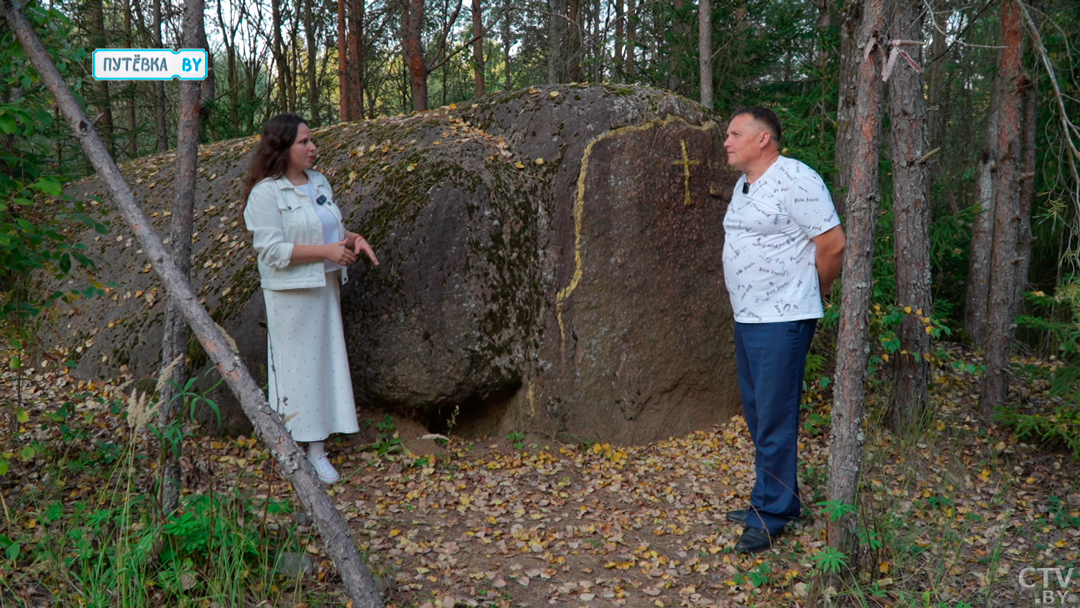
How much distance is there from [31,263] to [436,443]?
254 cm

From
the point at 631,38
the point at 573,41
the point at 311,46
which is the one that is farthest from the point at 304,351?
the point at 311,46

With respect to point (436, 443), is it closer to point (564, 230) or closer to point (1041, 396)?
point (564, 230)

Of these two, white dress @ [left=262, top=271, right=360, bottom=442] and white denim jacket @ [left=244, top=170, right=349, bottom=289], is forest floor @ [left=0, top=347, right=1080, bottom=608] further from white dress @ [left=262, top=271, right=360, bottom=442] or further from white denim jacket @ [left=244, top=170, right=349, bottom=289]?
white denim jacket @ [left=244, top=170, right=349, bottom=289]

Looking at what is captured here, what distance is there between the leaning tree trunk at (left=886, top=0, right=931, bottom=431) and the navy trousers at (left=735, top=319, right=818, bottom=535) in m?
1.86

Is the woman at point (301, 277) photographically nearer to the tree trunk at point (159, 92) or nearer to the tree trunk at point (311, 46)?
the tree trunk at point (159, 92)

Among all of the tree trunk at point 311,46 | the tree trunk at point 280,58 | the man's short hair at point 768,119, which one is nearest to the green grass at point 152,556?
the man's short hair at point 768,119

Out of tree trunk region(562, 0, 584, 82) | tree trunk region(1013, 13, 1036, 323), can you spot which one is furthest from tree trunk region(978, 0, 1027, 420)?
A: tree trunk region(562, 0, 584, 82)

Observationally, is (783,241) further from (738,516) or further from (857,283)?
(738,516)

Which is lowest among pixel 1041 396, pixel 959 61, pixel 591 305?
pixel 1041 396

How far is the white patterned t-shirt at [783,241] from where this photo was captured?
11.5ft

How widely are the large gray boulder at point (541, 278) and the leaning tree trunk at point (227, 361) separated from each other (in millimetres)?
1863

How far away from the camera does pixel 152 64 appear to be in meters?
4.39

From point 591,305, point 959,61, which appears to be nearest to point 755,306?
point 591,305

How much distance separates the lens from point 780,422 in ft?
12.1
